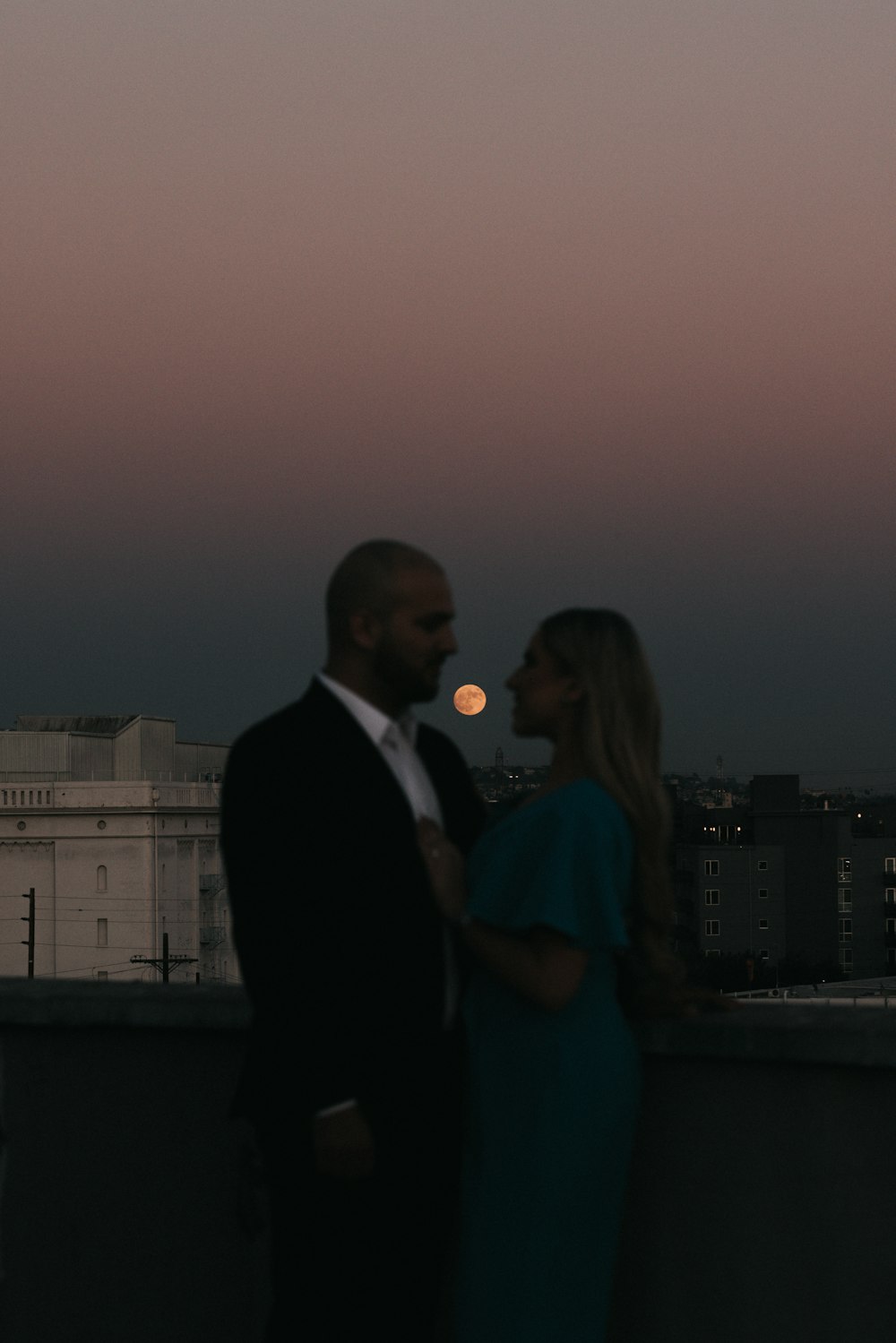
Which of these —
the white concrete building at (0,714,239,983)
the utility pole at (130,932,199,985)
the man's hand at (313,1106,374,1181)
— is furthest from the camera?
the white concrete building at (0,714,239,983)

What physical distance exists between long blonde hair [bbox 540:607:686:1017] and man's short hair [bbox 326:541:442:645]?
296 millimetres

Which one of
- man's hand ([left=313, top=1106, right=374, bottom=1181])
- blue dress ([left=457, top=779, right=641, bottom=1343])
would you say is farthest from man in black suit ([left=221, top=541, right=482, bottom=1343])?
blue dress ([left=457, top=779, right=641, bottom=1343])

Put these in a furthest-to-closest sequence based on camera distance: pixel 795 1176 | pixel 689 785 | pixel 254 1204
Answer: pixel 689 785
pixel 254 1204
pixel 795 1176

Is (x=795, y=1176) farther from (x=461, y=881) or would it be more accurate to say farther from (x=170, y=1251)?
(x=170, y=1251)

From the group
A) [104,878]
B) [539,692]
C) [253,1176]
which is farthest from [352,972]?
[104,878]

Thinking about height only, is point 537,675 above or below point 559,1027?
above

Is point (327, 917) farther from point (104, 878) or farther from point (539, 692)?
point (104, 878)

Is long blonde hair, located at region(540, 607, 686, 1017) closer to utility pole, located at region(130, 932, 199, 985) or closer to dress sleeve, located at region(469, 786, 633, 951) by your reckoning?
dress sleeve, located at region(469, 786, 633, 951)

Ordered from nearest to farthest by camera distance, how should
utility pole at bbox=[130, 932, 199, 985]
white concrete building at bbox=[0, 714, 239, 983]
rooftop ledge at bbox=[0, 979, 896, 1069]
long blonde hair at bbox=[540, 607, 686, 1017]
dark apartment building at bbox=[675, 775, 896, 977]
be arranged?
long blonde hair at bbox=[540, 607, 686, 1017], rooftop ledge at bbox=[0, 979, 896, 1069], utility pole at bbox=[130, 932, 199, 985], white concrete building at bbox=[0, 714, 239, 983], dark apartment building at bbox=[675, 775, 896, 977]

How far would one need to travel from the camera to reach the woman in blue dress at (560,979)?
2.84 meters

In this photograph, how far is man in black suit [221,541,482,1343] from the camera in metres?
2.81

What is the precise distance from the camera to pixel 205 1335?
380 centimetres

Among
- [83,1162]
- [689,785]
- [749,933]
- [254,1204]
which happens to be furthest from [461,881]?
[689,785]

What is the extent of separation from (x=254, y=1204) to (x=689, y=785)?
5195 inches
